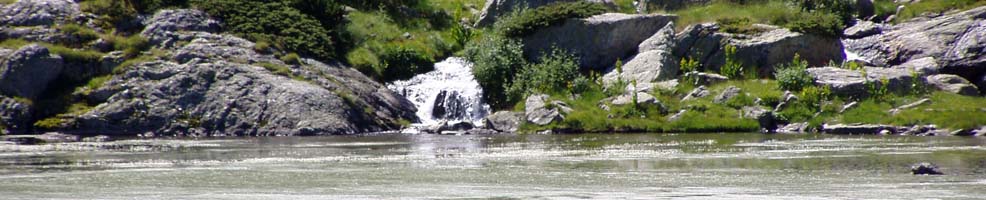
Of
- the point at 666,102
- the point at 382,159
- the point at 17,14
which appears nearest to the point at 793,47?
the point at 666,102

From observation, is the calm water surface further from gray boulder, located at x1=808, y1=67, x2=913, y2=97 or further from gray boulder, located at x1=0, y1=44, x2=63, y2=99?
gray boulder, located at x1=0, y1=44, x2=63, y2=99

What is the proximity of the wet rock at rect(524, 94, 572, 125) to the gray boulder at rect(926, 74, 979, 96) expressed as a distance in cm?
1496

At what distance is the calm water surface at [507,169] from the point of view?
26219 mm

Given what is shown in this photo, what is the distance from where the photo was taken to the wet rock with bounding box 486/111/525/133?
56.8m

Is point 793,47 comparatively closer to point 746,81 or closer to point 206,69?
point 746,81

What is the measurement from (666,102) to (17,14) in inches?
1167

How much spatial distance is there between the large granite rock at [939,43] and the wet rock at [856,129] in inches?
348

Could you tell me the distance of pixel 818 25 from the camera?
2485 inches

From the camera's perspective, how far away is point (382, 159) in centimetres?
3772

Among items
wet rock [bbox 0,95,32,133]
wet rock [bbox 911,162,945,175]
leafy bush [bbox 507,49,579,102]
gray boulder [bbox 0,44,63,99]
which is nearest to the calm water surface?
wet rock [bbox 911,162,945,175]

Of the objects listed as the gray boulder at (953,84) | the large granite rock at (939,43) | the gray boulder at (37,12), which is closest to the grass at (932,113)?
the gray boulder at (953,84)

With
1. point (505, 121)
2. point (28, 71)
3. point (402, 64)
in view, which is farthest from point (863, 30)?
point (28, 71)

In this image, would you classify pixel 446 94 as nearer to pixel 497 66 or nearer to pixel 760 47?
pixel 497 66

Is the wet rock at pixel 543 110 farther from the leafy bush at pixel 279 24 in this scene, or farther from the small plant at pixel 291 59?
the leafy bush at pixel 279 24
